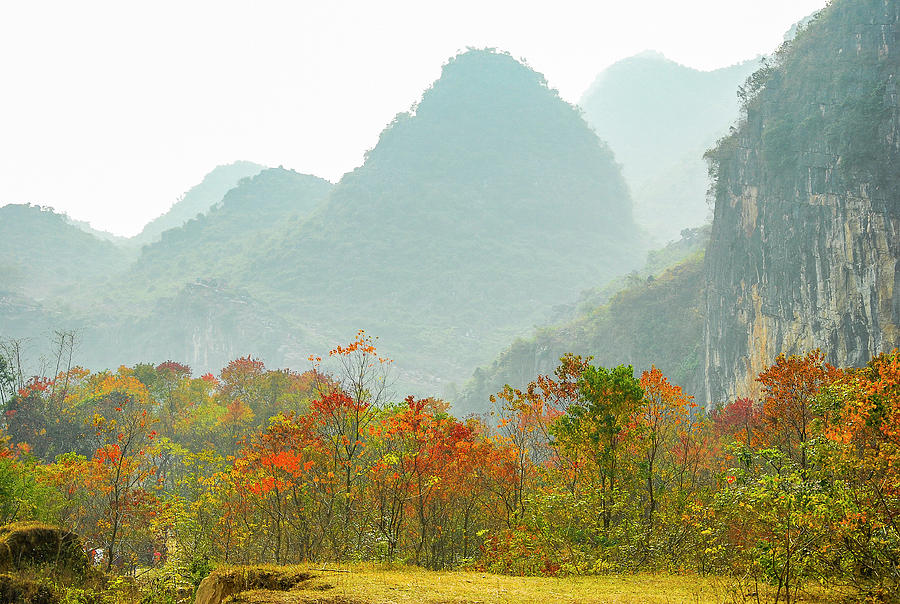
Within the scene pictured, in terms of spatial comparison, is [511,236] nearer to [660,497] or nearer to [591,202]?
[591,202]

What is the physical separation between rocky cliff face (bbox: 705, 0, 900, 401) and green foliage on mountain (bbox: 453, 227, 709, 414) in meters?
10.4

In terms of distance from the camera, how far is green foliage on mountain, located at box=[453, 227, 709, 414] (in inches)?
2210

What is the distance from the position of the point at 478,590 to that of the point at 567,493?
17.2 feet

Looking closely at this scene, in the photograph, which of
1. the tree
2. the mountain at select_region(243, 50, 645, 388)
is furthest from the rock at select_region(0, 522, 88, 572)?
the mountain at select_region(243, 50, 645, 388)

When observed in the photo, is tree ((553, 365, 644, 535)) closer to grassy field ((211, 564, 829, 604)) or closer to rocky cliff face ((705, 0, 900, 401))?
grassy field ((211, 564, 829, 604))

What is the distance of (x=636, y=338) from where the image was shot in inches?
2429

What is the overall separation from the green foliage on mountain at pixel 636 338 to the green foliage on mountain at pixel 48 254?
113 m

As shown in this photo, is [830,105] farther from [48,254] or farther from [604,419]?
[48,254]

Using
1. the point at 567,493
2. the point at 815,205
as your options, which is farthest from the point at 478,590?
the point at 815,205

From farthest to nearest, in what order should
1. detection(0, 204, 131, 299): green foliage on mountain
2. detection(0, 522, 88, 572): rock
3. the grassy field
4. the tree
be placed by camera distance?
detection(0, 204, 131, 299): green foliage on mountain < the tree < detection(0, 522, 88, 572): rock < the grassy field

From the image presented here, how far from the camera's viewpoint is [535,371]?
230ft

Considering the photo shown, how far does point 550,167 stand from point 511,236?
2470 cm

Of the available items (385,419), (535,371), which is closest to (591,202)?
(535,371)

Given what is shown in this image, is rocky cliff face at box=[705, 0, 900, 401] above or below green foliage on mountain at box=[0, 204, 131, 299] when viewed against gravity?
below
